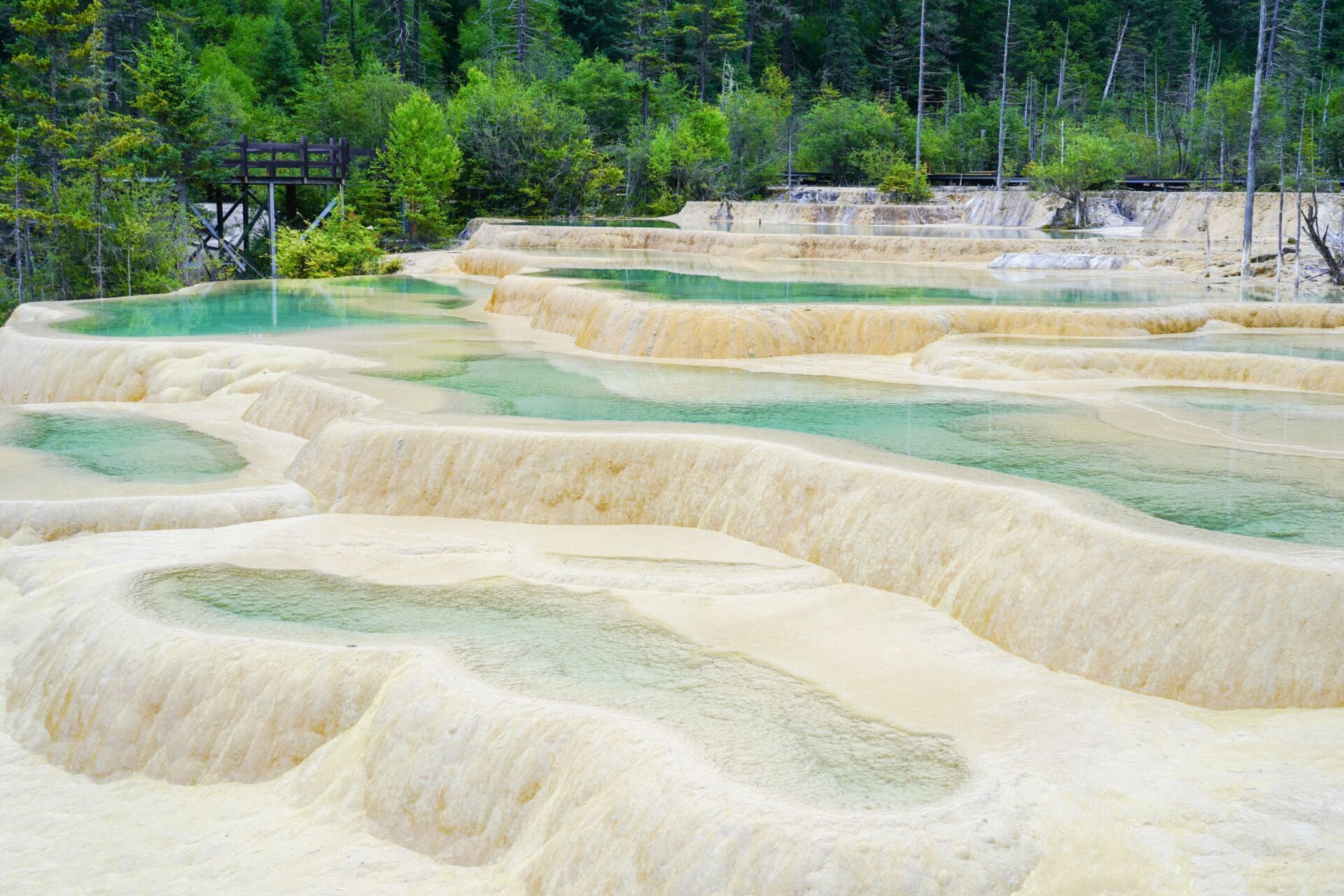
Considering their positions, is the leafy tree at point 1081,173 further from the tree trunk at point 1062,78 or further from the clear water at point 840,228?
the tree trunk at point 1062,78

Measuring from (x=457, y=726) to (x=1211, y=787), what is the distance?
3.63 metres

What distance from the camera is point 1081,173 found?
36438 mm

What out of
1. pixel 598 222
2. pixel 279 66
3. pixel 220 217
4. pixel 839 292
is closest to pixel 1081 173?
pixel 598 222

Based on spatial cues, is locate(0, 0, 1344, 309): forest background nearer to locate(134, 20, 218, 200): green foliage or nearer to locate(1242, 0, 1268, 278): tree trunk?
locate(134, 20, 218, 200): green foliage

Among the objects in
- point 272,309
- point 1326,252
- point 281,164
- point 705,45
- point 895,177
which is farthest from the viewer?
point 705,45

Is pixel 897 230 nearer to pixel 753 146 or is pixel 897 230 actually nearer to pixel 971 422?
pixel 753 146

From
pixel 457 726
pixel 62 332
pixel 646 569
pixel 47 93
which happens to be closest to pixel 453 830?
pixel 457 726

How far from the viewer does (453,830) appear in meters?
6.44

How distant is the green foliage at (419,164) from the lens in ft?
112

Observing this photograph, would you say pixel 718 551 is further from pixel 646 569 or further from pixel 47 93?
pixel 47 93

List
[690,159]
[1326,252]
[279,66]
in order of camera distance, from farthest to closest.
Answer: [279,66] → [690,159] → [1326,252]

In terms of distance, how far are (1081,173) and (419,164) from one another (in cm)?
1817

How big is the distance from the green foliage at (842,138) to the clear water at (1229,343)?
97.5ft

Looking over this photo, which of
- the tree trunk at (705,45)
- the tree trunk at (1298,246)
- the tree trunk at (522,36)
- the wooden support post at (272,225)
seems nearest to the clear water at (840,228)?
the wooden support post at (272,225)
